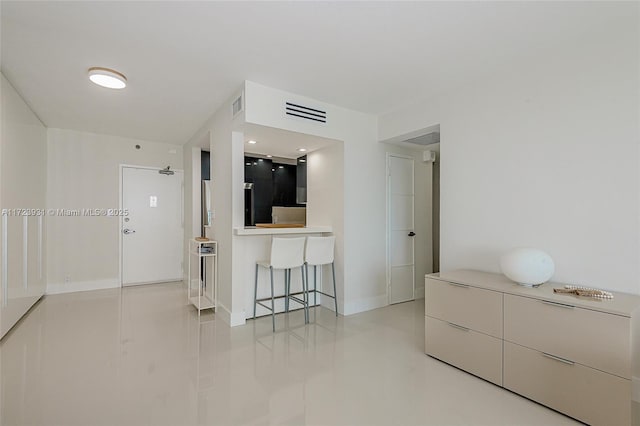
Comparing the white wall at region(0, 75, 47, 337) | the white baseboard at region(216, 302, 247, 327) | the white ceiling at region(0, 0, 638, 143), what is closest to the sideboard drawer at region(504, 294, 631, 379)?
the white ceiling at region(0, 0, 638, 143)

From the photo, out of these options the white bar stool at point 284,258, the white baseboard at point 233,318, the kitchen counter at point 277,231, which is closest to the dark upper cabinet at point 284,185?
the kitchen counter at point 277,231

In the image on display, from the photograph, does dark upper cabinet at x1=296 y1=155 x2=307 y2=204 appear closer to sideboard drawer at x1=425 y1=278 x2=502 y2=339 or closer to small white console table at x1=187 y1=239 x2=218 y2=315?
small white console table at x1=187 y1=239 x2=218 y2=315

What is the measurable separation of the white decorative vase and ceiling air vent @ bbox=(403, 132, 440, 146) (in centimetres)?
211

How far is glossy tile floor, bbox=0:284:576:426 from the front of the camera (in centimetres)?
193

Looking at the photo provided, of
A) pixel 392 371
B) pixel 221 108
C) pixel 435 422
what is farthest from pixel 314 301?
pixel 221 108

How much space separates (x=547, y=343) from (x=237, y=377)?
7.27ft

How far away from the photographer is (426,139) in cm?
420

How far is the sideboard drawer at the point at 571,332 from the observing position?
1.75 m

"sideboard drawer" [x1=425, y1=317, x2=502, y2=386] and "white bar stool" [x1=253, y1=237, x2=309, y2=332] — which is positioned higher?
"white bar stool" [x1=253, y1=237, x2=309, y2=332]

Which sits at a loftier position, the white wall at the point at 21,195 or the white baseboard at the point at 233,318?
the white wall at the point at 21,195

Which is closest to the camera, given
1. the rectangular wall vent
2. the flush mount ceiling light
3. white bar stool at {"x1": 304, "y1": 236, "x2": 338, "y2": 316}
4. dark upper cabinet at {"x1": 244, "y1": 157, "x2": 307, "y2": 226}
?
the flush mount ceiling light

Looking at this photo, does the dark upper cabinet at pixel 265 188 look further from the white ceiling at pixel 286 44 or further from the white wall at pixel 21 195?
the white wall at pixel 21 195

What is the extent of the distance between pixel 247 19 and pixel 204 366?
2717mm

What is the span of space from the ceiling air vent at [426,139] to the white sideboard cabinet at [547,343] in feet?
6.74
